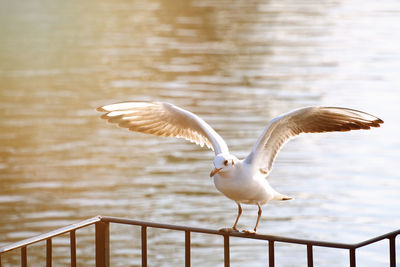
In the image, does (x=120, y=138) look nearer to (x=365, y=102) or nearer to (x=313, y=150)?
(x=313, y=150)

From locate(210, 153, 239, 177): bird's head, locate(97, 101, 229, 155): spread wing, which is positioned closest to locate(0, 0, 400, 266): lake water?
locate(97, 101, 229, 155): spread wing

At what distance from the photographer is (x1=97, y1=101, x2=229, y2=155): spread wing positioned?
4629 millimetres

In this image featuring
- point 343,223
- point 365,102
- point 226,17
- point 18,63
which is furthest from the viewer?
point 226,17

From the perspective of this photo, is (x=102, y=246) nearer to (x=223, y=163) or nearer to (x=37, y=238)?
(x=37, y=238)

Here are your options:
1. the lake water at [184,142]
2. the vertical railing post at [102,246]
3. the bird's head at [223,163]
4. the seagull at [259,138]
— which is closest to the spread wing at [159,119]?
the seagull at [259,138]

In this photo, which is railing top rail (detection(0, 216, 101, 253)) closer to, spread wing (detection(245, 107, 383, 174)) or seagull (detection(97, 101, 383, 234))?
seagull (detection(97, 101, 383, 234))

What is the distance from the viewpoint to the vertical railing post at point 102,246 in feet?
12.2

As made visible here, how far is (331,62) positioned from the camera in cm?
2175

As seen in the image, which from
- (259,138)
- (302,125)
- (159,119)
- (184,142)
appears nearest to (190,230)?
(259,138)

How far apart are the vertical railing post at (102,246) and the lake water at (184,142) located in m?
6.22

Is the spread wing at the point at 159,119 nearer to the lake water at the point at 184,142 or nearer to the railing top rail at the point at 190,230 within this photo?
the railing top rail at the point at 190,230

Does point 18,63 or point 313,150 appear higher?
point 18,63

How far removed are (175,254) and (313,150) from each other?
4780mm

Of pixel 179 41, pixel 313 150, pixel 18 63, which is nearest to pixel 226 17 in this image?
pixel 179 41
